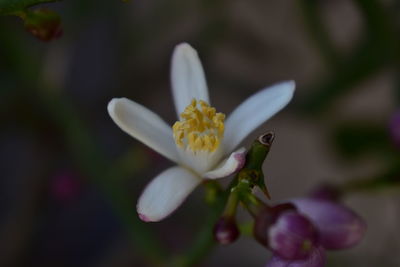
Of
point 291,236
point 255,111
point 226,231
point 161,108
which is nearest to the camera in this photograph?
point 291,236

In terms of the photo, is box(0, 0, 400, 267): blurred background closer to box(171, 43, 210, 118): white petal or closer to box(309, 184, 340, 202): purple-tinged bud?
box(309, 184, 340, 202): purple-tinged bud

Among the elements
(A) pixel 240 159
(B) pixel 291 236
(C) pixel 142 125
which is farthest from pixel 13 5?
(B) pixel 291 236

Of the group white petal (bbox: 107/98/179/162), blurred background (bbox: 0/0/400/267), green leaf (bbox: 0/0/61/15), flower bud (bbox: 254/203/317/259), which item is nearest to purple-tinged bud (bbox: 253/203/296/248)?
flower bud (bbox: 254/203/317/259)

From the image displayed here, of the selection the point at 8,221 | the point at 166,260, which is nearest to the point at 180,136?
the point at 166,260

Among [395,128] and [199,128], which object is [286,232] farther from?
[395,128]

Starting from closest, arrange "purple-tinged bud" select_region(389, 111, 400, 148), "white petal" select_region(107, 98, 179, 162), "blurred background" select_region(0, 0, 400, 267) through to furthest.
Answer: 1. "white petal" select_region(107, 98, 179, 162)
2. "purple-tinged bud" select_region(389, 111, 400, 148)
3. "blurred background" select_region(0, 0, 400, 267)

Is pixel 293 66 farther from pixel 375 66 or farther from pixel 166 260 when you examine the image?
pixel 166 260

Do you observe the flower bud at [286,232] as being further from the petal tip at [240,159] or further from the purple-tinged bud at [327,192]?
the purple-tinged bud at [327,192]

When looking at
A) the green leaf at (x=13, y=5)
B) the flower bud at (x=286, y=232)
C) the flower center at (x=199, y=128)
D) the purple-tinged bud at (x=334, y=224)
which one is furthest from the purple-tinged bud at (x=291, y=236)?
the green leaf at (x=13, y=5)
